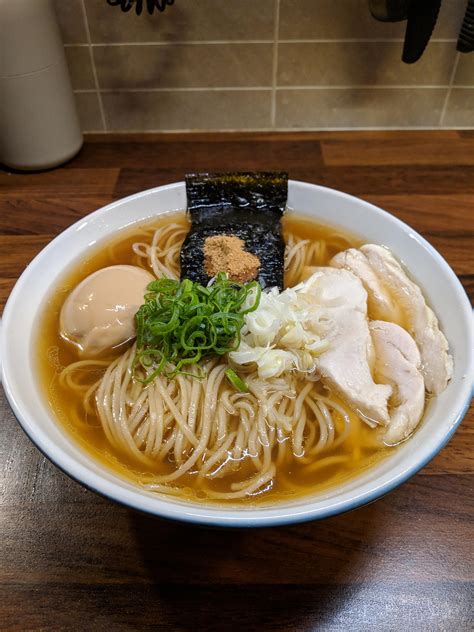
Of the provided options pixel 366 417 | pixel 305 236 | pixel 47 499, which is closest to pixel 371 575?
pixel 366 417

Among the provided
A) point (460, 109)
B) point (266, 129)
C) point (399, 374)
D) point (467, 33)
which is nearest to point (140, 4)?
point (266, 129)

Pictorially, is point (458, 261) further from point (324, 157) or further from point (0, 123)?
point (0, 123)

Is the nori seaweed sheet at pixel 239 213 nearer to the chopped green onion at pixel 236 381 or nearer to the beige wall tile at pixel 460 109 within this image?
the chopped green onion at pixel 236 381

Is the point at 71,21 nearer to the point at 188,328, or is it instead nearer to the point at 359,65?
the point at 359,65

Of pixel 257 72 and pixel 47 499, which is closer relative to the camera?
pixel 47 499

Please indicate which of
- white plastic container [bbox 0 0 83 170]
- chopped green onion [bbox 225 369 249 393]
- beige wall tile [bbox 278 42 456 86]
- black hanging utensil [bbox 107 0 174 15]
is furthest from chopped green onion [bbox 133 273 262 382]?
beige wall tile [bbox 278 42 456 86]

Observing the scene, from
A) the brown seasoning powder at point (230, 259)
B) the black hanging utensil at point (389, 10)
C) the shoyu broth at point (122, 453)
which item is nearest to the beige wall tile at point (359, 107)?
the black hanging utensil at point (389, 10)
